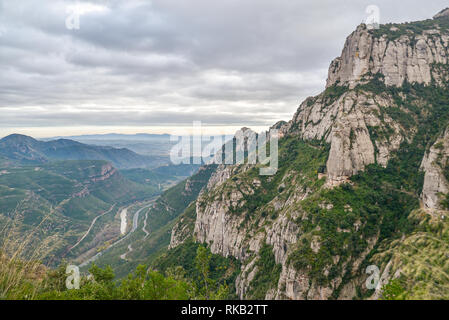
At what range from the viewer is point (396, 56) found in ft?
380

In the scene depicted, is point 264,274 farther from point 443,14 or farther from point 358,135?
point 443,14

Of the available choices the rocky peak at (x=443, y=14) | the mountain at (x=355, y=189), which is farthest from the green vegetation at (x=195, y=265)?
the rocky peak at (x=443, y=14)

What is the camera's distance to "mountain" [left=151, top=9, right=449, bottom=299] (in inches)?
2356

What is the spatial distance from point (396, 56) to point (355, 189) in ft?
259

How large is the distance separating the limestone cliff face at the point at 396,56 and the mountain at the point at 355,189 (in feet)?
1.63

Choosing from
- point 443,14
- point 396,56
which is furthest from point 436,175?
point 443,14

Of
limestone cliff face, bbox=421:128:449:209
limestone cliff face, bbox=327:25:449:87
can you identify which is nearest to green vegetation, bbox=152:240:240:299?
limestone cliff face, bbox=421:128:449:209

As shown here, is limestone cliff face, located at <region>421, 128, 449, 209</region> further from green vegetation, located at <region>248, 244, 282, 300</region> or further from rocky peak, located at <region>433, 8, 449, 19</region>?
→ rocky peak, located at <region>433, 8, 449, 19</region>

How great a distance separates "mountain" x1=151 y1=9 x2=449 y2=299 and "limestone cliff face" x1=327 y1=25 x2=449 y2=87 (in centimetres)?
50

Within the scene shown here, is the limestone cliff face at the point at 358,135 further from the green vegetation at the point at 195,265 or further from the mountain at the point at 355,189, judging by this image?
the green vegetation at the point at 195,265

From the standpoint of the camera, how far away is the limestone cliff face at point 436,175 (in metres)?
60.2
